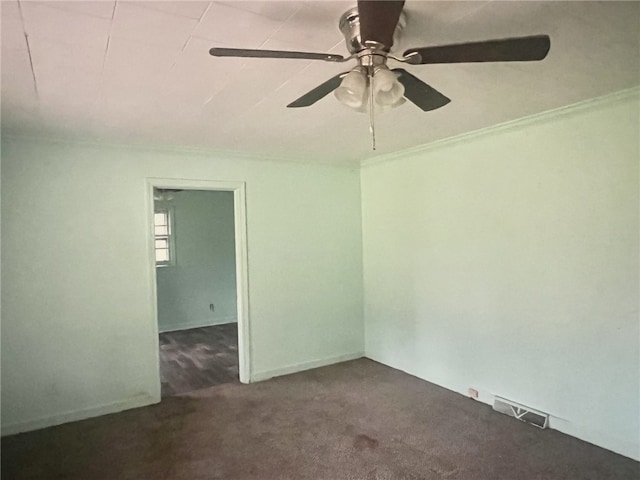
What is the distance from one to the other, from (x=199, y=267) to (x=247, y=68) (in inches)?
210

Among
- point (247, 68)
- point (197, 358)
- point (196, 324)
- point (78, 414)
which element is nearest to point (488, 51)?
point (247, 68)

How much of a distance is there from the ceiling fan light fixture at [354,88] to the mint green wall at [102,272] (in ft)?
8.30

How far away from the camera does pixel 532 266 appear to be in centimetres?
321

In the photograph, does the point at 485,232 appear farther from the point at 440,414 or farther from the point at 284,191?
the point at 284,191

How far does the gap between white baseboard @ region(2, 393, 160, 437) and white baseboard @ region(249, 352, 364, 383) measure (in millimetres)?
971

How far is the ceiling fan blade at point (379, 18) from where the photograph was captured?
1.21 meters

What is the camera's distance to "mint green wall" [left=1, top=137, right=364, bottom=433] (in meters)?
3.28

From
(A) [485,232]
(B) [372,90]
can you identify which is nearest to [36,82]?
(B) [372,90]

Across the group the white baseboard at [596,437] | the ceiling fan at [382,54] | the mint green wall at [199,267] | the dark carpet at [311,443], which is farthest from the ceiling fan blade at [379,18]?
the mint green wall at [199,267]

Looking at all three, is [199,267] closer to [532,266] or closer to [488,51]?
[532,266]

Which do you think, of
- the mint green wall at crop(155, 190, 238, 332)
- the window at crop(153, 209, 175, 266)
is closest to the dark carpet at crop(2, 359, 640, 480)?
the mint green wall at crop(155, 190, 238, 332)

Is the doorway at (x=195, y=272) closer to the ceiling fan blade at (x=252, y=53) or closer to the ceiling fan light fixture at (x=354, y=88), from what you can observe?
the ceiling fan light fixture at (x=354, y=88)

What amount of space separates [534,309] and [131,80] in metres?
3.09

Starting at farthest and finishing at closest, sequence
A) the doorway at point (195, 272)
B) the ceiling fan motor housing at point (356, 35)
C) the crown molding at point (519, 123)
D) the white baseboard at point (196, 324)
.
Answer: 1. the white baseboard at point (196, 324)
2. the doorway at point (195, 272)
3. the crown molding at point (519, 123)
4. the ceiling fan motor housing at point (356, 35)
